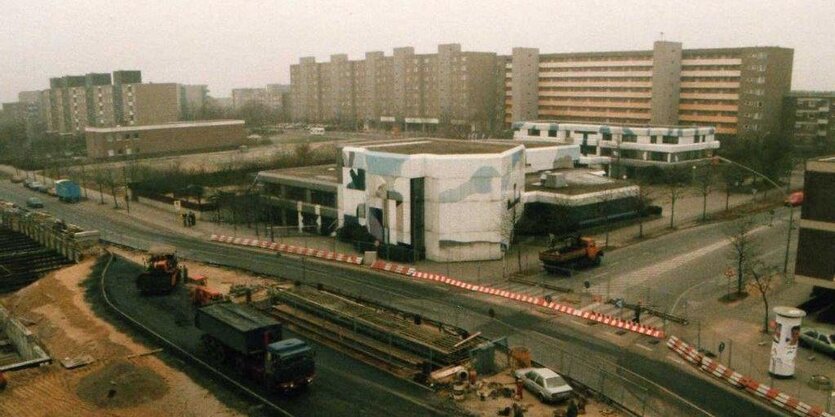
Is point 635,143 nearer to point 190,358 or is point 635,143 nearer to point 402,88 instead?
point 190,358

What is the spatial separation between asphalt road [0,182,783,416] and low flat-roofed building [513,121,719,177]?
3442 centimetres

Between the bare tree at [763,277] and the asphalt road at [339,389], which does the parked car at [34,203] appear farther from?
the bare tree at [763,277]

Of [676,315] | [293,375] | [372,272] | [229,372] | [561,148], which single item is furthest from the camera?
[561,148]

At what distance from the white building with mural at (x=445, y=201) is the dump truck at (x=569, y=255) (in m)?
4.97

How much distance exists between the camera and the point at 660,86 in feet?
373

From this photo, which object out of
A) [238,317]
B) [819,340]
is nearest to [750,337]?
[819,340]

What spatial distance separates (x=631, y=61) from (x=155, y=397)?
110 m

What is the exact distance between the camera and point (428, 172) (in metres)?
47.6

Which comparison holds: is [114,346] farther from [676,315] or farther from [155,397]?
[676,315]

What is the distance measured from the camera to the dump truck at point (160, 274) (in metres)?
40.1

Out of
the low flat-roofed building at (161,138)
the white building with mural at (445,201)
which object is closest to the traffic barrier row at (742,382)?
the white building with mural at (445,201)

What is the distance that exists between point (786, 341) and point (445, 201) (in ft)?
82.2

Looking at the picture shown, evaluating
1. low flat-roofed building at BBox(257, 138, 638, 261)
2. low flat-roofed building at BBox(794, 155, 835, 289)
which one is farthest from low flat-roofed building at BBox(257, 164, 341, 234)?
low flat-roofed building at BBox(794, 155, 835, 289)

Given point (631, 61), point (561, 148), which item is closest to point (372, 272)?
point (561, 148)
